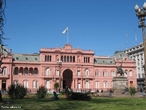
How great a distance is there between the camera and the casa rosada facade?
76.4 metres

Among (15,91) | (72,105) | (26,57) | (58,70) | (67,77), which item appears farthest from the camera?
(67,77)

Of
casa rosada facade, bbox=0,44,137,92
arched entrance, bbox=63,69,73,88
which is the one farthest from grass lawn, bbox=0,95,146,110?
arched entrance, bbox=63,69,73,88

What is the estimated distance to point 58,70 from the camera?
79812 millimetres

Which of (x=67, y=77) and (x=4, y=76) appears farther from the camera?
(x=67, y=77)

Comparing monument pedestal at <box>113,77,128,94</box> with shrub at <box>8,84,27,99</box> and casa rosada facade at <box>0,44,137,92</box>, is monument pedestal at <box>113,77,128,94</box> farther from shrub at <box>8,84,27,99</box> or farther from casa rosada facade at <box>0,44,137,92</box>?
shrub at <box>8,84,27,99</box>

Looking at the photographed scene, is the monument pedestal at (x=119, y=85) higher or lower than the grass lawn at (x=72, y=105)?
higher

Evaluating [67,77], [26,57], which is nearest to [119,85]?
[67,77]

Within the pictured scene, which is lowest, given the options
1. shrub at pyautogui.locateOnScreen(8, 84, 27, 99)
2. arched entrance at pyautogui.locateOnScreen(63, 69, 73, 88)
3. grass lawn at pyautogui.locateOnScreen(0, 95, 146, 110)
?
grass lawn at pyautogui.locateOnScreen(0, 95, 146, 110)

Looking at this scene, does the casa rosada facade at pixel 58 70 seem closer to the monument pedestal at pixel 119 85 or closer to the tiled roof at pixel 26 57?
the tiled roof at pixel 26 57

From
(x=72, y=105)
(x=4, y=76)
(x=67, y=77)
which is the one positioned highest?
(x=4, y=76)

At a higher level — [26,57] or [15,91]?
[26,57]

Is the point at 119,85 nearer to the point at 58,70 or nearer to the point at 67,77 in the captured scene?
the point at 58,70

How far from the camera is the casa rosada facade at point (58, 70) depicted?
76.4 m

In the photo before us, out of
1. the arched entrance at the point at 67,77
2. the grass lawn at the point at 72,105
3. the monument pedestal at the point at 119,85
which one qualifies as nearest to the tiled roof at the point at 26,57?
the arched entrance at the point at 67,77
